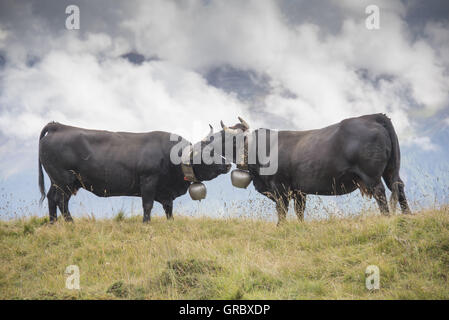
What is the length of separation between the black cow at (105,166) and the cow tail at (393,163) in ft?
11.9

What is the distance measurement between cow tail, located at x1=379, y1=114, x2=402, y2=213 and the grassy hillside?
1.91ft

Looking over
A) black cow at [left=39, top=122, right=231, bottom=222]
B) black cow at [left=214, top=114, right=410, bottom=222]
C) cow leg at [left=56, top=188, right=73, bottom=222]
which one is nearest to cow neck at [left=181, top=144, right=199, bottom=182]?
black cow at [left=39, top=122, right=231, bottom=222]

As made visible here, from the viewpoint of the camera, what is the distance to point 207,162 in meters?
8.82

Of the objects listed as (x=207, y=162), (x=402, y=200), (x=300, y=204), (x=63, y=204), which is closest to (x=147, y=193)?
(x=207, y=162)

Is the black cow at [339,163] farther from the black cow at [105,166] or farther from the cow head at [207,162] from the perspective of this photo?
the black cow at [105,166]

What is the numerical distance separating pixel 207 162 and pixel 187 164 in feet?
1.57

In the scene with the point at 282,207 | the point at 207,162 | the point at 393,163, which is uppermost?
the point at 207,162

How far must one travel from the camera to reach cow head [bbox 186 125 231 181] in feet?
28.8

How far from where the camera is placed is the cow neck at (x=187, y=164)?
8.68 meters

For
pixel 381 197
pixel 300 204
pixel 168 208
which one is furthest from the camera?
pixel 168 208

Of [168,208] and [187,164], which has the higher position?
[187,164]

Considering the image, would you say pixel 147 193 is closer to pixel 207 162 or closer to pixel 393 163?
pixel 207 162
